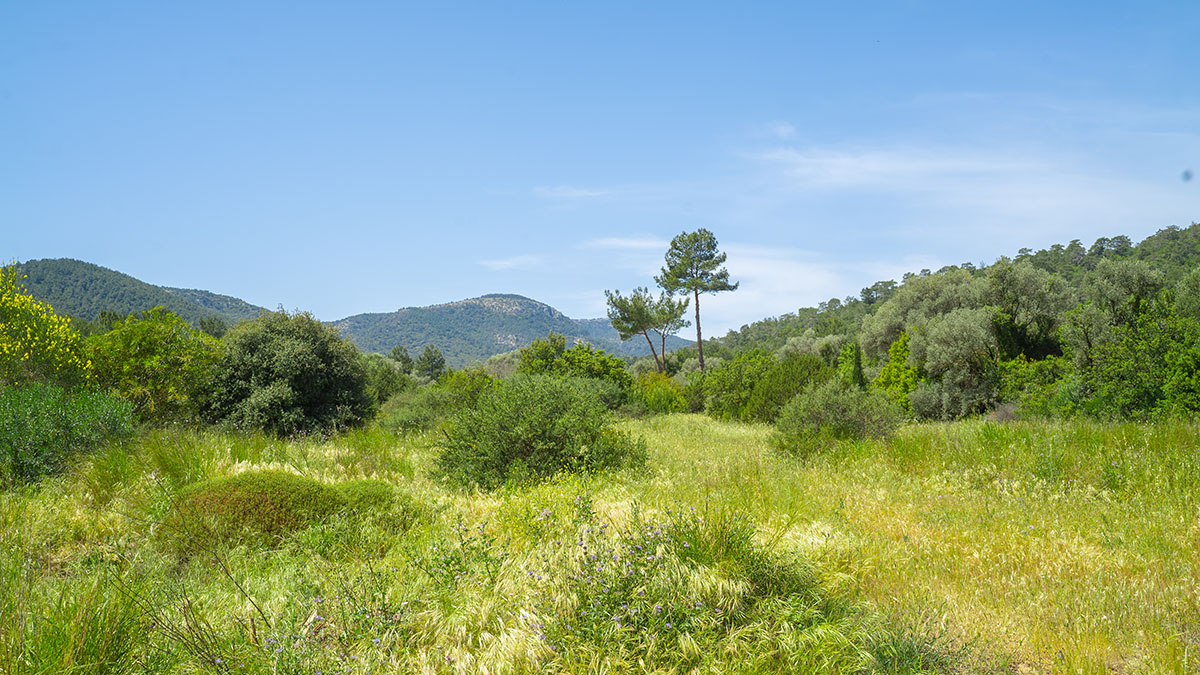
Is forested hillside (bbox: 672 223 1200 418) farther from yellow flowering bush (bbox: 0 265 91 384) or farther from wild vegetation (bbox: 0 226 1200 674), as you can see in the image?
yellow flowering bush (bbox: 0 265 91 384)

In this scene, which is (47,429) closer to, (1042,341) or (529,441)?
(529,441)

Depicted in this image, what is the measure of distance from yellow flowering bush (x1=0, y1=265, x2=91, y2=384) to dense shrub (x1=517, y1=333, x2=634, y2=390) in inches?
533

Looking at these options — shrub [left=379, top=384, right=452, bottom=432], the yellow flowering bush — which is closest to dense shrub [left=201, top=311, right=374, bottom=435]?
shrub [left=379, top=384, right=452, bottom=432]

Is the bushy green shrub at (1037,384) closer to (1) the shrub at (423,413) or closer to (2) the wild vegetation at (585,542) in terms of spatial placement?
(2) the wild vegetation at (585,542)

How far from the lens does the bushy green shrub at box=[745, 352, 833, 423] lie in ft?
68.6

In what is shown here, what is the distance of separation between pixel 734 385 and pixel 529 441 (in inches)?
722

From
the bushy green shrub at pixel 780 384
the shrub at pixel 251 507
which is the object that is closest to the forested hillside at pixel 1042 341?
the bushy green shrub at pixel 780 384

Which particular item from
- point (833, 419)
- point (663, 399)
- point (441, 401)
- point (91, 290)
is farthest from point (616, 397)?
point (91, 290)

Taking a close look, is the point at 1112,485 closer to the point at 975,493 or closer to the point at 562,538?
the point at 975,493

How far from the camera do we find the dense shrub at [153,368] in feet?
45.7

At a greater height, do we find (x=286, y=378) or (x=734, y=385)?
(x=286, y=378)

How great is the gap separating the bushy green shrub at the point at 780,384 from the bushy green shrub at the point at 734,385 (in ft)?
2.33

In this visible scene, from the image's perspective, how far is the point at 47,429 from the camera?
7895mm

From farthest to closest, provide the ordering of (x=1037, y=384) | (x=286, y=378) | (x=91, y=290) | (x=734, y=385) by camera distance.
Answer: (x=91, y=290)
(x=734, y=385)
(x=1037, y=384)
(x=286, y=378)
